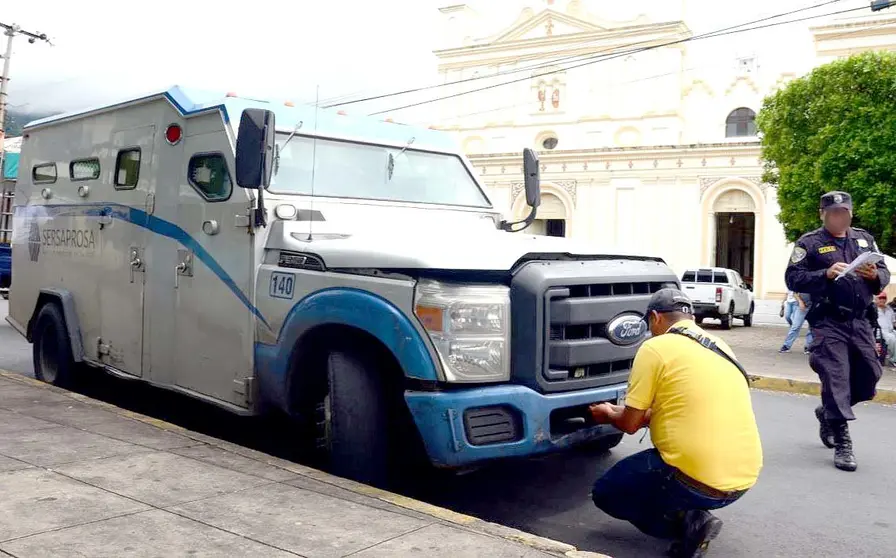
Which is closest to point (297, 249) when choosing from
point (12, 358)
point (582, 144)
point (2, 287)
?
point (12, 358)

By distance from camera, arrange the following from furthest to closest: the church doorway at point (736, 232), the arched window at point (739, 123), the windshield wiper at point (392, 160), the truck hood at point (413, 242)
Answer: the arched window at point (739, 123) < the church doorway at point (736, 232) < the windshield wiper at point (392, 160) < the truck hood at point (413, 242)

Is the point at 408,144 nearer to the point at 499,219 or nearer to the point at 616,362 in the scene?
the point at 499,219

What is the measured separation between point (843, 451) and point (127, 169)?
5.70 metres

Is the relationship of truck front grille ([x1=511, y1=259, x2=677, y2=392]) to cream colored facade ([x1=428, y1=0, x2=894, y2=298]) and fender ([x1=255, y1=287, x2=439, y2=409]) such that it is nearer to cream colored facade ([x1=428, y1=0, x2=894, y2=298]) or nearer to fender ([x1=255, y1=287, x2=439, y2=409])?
fender ([x1=255, y1=287, x2=439, y2=409])

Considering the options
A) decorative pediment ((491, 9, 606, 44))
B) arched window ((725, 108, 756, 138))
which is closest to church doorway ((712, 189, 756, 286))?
arched window ((725, 108, 756, 138))

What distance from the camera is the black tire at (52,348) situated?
754cm

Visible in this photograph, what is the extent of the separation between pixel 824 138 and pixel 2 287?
16283mm

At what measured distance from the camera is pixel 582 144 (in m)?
40.2

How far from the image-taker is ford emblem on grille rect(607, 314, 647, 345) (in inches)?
188

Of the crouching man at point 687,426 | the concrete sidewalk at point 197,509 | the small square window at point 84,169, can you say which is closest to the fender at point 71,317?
the small square window at point 84,169

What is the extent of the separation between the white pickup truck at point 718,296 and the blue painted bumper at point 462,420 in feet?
58.6

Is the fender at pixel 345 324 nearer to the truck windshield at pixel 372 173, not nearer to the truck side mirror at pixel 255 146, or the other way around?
the truck side mirror at pixel 255 146

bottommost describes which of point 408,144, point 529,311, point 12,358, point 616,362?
point 12,358

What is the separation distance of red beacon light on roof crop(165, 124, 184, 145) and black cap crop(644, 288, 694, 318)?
359cm
